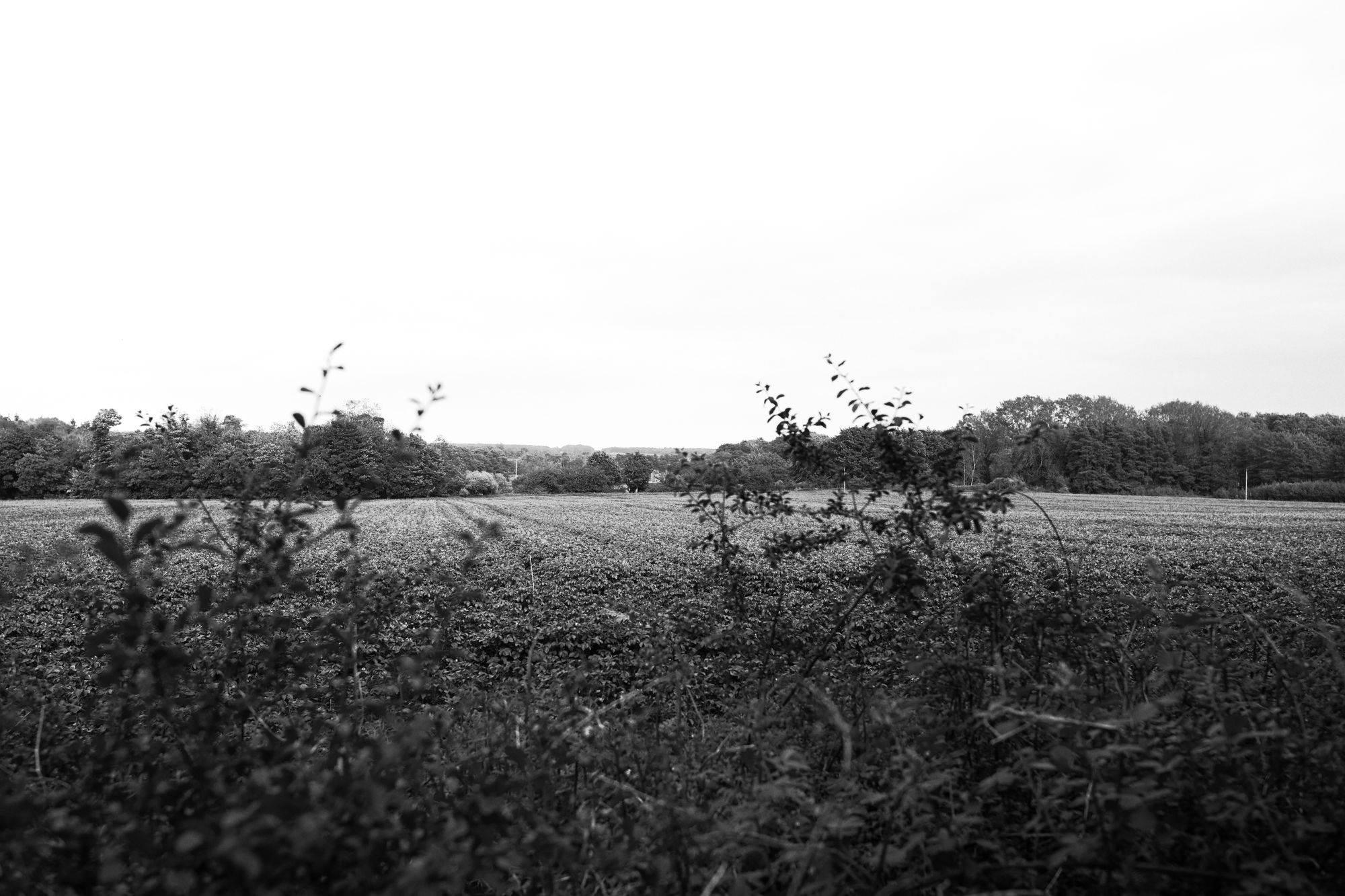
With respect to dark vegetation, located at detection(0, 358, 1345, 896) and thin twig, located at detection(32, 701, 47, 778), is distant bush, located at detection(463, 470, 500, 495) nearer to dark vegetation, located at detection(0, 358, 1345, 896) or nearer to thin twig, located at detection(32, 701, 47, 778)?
dark vegetation, located at detection(0, 358, 1345, 896)

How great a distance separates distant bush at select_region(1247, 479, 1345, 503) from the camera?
209 ft

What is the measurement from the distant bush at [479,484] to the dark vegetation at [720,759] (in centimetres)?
7341

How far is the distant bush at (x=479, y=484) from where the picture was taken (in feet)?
252

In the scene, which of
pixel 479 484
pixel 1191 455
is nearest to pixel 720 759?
Answer: pixel 479 484

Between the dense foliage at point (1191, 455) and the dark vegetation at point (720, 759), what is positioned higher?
the dense foliage at point (1191, 455)

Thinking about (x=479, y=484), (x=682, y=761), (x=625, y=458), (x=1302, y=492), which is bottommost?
(x=479, y=484)

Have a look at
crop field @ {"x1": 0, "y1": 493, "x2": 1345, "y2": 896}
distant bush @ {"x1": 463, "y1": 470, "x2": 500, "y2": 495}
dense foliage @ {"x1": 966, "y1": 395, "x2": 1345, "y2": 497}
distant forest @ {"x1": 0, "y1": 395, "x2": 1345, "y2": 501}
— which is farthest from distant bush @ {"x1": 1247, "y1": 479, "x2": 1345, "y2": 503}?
crop field @ {"x1": 0, "y1": 493, "x2": 1345, "y2": 896}

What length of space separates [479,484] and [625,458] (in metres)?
20.8

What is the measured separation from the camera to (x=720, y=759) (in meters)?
3.33

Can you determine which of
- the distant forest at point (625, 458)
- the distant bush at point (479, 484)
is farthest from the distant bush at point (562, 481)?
the distant bush at point (479, 484)

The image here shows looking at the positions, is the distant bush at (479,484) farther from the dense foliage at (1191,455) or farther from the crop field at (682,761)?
the crop field at (682,761)

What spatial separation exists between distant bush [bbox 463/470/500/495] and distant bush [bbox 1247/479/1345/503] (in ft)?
243

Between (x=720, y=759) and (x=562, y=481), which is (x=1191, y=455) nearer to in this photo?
(x=562, y=481)

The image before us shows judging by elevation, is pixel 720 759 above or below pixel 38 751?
below
